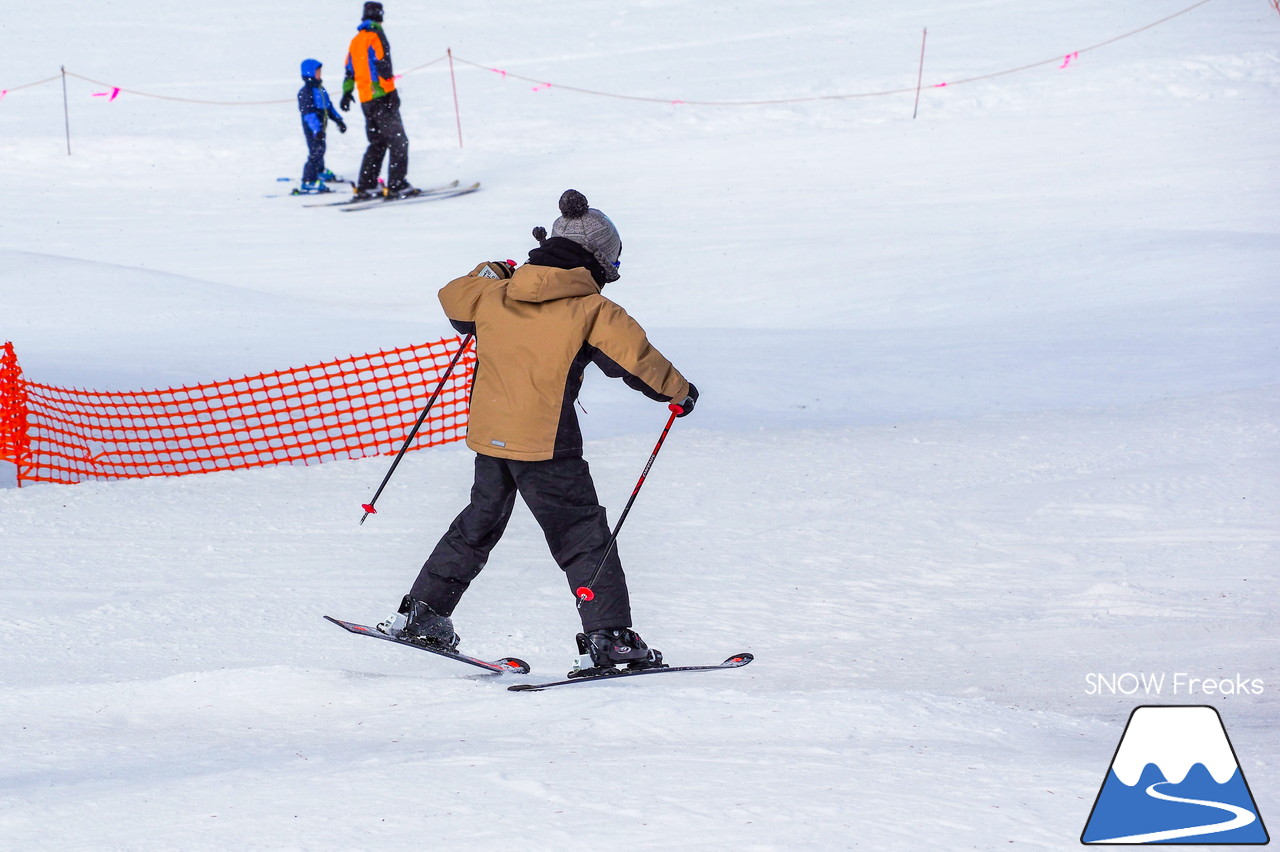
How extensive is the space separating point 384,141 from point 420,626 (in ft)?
38.4

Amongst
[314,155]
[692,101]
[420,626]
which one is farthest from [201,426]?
[692,101]

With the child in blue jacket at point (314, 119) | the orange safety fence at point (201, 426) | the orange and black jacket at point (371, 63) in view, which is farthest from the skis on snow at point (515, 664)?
the child in blue jacket at point (314, 119)

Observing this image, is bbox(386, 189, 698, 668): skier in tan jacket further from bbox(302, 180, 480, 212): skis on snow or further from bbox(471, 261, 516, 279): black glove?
bbox(302, 180, 480, 212): skis on snow

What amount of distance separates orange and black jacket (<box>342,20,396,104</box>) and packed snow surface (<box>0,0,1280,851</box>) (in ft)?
4.46

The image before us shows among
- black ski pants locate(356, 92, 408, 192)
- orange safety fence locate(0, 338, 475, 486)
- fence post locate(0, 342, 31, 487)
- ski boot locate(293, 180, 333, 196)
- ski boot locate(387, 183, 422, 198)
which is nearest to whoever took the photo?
fence post locate(0, 342, 31, 487)

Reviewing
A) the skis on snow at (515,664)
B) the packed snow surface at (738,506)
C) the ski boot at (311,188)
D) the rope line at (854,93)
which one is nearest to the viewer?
the packed snow surface at (738,506)

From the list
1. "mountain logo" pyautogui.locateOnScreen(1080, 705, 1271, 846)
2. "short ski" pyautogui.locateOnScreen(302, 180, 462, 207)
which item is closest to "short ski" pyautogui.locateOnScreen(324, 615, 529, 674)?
"mountain logo" pyautogui.locateOnScreen(1080, 705, 1271, 846)

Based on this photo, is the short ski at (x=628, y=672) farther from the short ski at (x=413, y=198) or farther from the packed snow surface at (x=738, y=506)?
the short ski at (x=413, y=198)

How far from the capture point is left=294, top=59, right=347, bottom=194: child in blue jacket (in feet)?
53.4

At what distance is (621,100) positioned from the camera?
21297mm

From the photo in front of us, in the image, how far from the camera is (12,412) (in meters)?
7.04

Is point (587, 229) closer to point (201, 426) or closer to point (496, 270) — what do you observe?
point (496, 270)

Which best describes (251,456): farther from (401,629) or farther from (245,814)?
(245,814)

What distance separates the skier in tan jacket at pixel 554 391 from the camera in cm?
390
